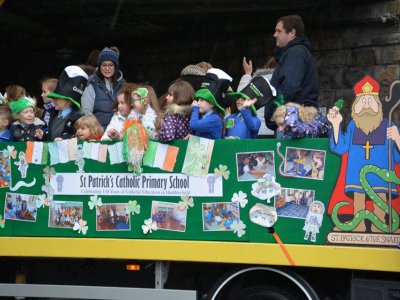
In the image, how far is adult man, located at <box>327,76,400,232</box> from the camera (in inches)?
198

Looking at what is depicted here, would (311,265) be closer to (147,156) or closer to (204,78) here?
(147,156)

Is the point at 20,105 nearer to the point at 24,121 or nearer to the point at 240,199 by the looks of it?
the point at 24,121

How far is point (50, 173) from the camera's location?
5.95 m

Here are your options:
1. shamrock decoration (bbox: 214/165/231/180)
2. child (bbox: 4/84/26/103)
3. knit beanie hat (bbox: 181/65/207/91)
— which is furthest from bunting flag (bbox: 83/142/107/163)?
child (bbox: 4/84/26/103)

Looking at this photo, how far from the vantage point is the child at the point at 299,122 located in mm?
5254

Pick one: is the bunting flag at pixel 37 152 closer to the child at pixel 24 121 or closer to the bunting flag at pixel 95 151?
the bunting flag at pixel 95 151

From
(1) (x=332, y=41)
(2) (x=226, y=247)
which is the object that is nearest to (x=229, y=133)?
(2) (x=226, y=247)

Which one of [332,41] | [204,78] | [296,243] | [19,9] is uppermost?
Result: [19,9]

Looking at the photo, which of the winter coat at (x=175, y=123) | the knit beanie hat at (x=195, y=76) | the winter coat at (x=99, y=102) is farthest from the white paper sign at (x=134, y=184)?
the knit beanie hat at (x=195, y=76)

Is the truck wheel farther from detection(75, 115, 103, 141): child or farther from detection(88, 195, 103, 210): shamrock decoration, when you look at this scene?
detection(75, 115, 103, 141): child

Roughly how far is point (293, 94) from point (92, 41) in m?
8.60

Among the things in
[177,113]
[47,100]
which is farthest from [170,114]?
[47,100]

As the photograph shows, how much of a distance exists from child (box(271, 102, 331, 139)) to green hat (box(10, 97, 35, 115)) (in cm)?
226

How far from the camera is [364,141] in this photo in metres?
5.11
